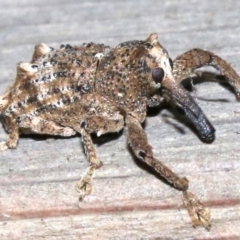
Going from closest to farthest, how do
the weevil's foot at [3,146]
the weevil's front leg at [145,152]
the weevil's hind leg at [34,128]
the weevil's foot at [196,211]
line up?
the weevil's foot at [196,211], the weevil's front leg at [145,152], the weevil's foot at [3,146], the weevil's hind leg at [34,128]

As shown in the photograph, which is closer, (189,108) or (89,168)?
(89,168)

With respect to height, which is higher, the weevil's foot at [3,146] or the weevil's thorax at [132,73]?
the weevil's thorax at [132,73]

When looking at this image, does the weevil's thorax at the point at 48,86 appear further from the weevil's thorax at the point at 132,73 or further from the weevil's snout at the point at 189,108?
the weevil's snout at the point at 189,108

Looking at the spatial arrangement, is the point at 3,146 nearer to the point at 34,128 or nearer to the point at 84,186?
the point at 34,128

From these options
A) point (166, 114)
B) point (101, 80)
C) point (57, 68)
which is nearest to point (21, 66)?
point (57, 68)

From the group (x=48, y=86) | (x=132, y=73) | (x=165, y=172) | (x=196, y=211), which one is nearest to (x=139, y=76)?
(x=132, y=73)

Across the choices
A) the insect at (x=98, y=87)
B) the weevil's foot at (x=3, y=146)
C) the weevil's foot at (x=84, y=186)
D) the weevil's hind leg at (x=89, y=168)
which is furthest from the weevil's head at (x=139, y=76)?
the weevil's foot at (x=84, y=186)

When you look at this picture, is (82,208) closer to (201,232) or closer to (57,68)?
(201,232)
